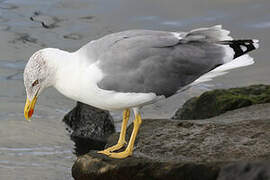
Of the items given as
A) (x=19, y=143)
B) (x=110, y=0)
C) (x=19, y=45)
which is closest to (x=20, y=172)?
(x=19, y=143)

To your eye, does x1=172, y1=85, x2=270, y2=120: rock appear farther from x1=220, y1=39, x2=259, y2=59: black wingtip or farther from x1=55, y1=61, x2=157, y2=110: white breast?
x1=55, y1=61, x2=157, y2=110: white breast

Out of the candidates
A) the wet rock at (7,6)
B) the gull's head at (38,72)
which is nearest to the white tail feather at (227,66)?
the gull's head at (38,72)

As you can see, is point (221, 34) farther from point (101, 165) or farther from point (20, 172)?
point (20, 172)

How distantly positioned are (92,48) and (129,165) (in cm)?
123

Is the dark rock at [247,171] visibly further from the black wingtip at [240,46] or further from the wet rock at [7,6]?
the wet rock at [7,6]

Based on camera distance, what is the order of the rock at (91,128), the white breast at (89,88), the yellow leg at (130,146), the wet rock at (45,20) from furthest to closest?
1. the wet rock at (45,20)
2. the rock at (91,128)
3. the yellow leg at (130,146)
4. the white breast at (89,88)

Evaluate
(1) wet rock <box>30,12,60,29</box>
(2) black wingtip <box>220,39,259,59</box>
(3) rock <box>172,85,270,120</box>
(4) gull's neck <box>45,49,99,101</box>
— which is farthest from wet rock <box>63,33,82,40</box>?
(4) gull's neck <box>45,49,99,101</box>

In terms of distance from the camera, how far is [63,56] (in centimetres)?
645

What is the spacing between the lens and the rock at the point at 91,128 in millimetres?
9242

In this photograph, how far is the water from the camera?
9391 mm

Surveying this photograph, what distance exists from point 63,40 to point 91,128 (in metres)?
4.48

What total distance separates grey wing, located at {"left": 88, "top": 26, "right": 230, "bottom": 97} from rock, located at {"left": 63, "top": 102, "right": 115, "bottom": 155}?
2621mm

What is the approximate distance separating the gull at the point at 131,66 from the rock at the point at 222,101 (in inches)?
46.9

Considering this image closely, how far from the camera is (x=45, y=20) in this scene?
14414mm
